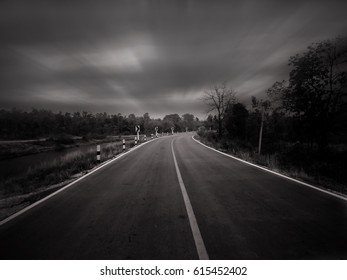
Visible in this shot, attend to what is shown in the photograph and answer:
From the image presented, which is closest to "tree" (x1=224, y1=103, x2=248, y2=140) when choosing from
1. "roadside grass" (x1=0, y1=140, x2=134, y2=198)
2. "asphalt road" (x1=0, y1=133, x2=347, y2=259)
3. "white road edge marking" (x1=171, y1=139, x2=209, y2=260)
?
"roadside grass" (x1=0, y1=140, x2=134, y2=198)

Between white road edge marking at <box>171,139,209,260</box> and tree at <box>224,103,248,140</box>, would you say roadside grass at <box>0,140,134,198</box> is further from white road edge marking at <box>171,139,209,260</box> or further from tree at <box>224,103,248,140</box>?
tree at <box>224,103,248,140</box>

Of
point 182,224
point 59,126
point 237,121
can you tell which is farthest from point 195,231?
point 59,126

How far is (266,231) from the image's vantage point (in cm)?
297

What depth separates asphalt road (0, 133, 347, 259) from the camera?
8.30 feet

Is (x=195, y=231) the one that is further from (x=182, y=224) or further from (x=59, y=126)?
(x=59, y=126)

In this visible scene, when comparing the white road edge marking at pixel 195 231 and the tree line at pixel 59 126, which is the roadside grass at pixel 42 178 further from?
the tree line at pixel 59 126

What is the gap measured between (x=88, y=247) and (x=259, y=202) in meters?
3.81

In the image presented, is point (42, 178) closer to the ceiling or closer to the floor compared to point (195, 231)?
closer to the floor

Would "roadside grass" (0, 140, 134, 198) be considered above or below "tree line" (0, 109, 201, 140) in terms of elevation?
below

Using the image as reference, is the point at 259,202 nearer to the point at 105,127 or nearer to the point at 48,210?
the point at 48,210

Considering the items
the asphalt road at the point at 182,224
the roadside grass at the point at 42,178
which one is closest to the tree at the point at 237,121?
the roadside grass at the point at 42,178

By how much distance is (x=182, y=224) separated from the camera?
10.7ft
